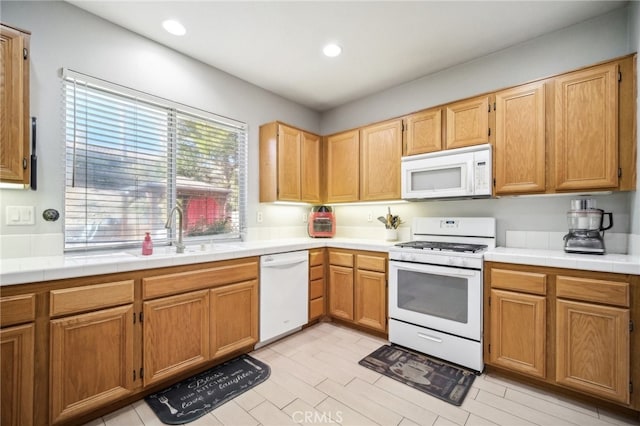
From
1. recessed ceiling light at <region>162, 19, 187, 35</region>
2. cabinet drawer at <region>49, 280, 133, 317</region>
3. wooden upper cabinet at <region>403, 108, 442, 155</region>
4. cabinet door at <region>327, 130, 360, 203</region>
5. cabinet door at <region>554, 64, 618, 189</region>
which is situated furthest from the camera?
cabinet door at <region>327, 130, 360, 203</region>

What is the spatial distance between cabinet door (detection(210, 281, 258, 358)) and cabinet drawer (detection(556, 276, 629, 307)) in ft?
7.26

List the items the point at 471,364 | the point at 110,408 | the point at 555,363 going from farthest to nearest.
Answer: the point at 471,364
the point at 555,363
the point at 110,408

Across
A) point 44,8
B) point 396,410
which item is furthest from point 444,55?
point 44,8

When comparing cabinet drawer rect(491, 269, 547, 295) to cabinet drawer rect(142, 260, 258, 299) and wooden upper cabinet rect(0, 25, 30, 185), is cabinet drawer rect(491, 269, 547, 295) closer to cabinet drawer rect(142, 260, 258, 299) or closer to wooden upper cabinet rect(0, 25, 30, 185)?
cabinet drawer rect(142, 260, 258, 299)

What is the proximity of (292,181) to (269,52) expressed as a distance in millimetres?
1294

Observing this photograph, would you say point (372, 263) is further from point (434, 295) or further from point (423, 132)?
point (423, 132)

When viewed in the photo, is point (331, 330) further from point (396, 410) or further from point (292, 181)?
point (292, 181)

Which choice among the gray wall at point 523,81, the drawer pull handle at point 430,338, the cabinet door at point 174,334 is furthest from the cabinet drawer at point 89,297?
the gray wall at point 523,81

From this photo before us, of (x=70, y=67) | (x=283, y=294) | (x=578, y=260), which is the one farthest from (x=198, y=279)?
(x=578, y=260)

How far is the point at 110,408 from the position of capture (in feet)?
5.60

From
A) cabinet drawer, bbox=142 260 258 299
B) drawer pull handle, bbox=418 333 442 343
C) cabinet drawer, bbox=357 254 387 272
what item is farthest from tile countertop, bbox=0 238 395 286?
drawer pull handle, bbox=418 333 442 343

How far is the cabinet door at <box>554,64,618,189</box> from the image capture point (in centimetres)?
190

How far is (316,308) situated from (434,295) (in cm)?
123

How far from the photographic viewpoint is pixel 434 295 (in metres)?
2.33
